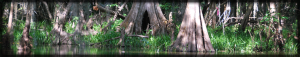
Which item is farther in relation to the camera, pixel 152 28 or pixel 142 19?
pixel 142 19

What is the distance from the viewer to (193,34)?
22.1 feet

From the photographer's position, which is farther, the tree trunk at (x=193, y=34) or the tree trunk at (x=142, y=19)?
the tree trunk at (x=142, y=19)

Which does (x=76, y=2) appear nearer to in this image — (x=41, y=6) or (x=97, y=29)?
(x=97, y=29)

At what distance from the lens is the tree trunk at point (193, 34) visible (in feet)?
21.9

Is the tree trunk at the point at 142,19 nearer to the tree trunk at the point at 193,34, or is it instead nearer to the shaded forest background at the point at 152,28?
the shaded forest background at the point at 152,28

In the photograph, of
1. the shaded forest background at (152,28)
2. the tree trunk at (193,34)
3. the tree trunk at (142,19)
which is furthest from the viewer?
the tree trunk at (142,19)

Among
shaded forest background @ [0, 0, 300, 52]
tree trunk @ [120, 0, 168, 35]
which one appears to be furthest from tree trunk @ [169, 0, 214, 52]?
tree trunk @ [120, 0, 168, 35]

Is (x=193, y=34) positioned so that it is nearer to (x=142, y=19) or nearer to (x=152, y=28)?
(x=152, y=28)

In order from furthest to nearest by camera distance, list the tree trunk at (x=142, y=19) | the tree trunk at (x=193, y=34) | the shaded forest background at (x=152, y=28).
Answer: the tree trunk at (x=142, y=19), the shaded forest background at (x=152, y=28), the tree trunk at (x=193, y=34)

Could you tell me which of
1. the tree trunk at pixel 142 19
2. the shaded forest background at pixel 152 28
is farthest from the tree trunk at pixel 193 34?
the tree trunk at pixel 142 19

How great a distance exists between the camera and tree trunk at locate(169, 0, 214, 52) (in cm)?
666

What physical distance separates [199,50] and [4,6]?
7149 millimetres

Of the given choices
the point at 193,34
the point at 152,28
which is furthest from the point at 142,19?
the point at 193,34

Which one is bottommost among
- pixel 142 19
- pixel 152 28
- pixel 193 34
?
pixel 193 34
